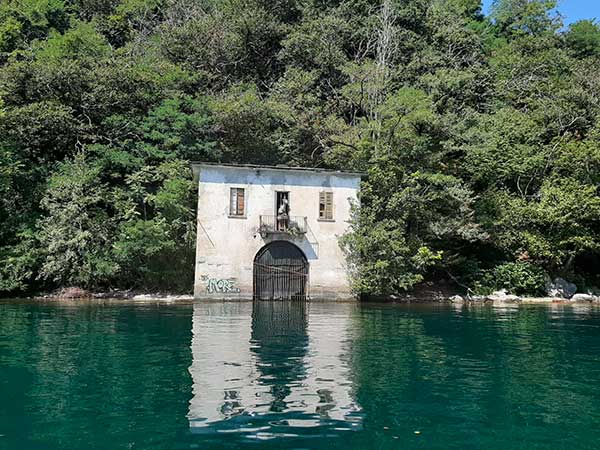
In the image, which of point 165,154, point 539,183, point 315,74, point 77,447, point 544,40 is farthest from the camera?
point 544,40

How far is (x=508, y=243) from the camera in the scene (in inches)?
1395

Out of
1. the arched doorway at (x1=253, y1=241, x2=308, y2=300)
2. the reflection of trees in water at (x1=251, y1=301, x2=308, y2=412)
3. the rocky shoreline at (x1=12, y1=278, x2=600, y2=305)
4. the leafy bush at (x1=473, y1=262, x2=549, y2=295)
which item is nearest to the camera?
the reflection of trees in water at (x1=251, y1=301, x2=308, y2=412)

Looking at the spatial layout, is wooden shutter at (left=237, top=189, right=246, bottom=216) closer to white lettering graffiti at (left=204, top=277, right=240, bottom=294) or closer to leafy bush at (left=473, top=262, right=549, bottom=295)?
white lettering graffiti at (left=204, top=277, right=240, bottom=294)

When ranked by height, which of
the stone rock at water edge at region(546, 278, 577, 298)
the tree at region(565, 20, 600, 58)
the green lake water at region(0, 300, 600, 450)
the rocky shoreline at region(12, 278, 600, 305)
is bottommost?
the green lake water at region(0, 300, 600, 450)

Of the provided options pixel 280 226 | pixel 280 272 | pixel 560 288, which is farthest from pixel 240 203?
pixel 560 288

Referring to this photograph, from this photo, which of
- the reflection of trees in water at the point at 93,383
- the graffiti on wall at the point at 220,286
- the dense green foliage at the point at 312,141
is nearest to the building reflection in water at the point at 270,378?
the reflection of trees in water at the point at 93,383

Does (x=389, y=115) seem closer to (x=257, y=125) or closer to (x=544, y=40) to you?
(x=257, y=125)

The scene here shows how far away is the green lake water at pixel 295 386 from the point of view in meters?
7.58

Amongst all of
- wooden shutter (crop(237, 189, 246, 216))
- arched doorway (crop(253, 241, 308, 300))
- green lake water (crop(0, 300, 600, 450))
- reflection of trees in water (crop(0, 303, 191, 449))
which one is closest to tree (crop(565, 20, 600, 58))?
arched doorway (crop(253, 241, 308, 300))

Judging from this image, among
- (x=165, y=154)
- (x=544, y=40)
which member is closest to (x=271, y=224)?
(x=165, y=154)

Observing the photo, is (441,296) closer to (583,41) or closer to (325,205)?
(325,205)

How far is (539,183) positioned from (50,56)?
119 feet

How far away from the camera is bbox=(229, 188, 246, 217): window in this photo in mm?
31781

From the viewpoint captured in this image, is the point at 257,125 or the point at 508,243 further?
the point at 257,125
